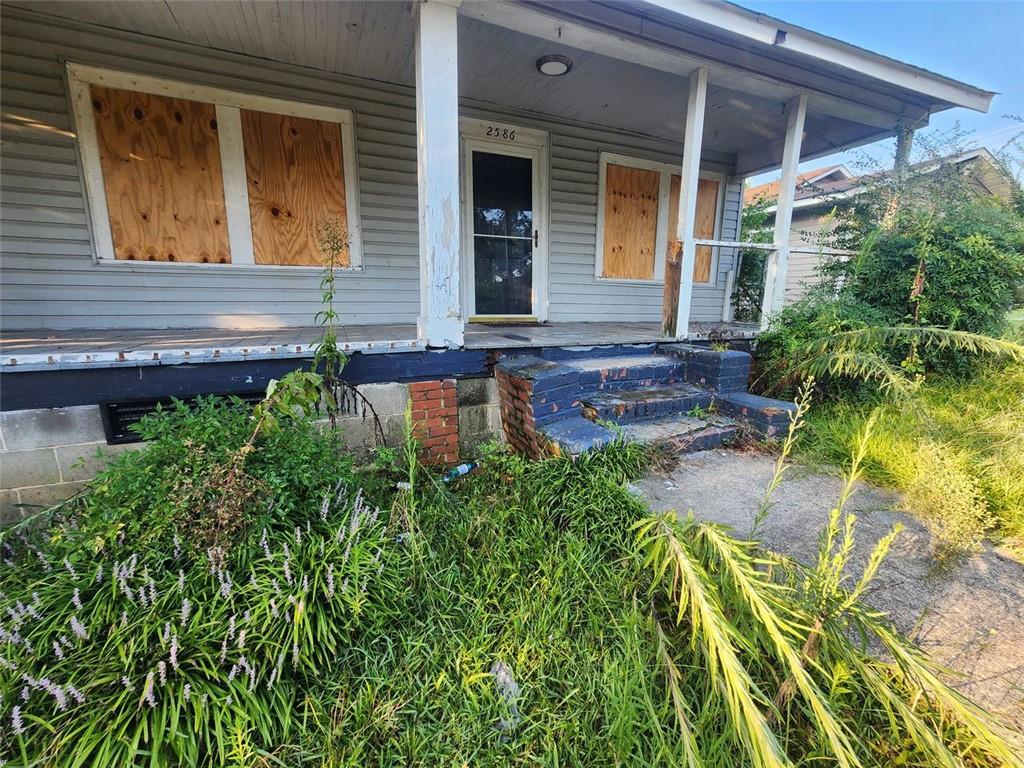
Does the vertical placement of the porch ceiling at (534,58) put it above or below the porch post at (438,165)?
above

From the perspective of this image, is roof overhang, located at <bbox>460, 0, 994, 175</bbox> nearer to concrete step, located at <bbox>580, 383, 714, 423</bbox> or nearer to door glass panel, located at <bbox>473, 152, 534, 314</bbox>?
door glass panel, located at <bbox>473, 152, 534, 314</bbox>

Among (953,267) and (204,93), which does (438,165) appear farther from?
(953,267)

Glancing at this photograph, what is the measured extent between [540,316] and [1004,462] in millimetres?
3754

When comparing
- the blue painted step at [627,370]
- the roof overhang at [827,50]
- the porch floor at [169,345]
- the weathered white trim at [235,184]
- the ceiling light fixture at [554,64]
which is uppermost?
the roof overhang at [827,50]

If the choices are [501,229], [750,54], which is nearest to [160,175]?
[501,229]

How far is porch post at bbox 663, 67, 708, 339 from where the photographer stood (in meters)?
3.43

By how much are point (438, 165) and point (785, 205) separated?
10.9ft

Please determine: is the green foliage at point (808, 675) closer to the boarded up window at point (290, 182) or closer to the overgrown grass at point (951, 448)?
the overgrown grass at point (951, 448)

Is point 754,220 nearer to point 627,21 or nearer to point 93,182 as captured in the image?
point 627,21

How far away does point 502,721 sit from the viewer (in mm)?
1341

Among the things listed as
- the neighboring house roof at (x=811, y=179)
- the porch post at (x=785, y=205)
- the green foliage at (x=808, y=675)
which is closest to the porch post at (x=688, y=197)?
the porch post at (x=785, y=205)

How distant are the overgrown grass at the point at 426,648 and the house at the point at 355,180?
3.02 ft

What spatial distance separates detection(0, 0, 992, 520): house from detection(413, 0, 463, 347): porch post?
0.04 ft

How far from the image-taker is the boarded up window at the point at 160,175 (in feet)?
10.8
